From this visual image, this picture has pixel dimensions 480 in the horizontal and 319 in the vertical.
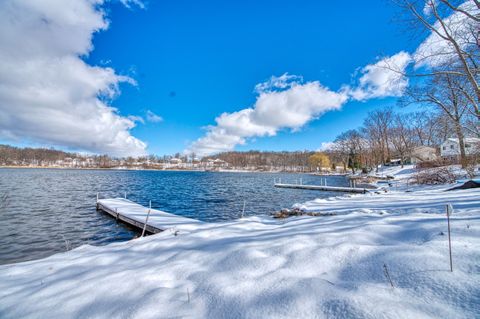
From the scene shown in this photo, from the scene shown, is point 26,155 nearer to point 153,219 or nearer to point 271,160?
point 271,160

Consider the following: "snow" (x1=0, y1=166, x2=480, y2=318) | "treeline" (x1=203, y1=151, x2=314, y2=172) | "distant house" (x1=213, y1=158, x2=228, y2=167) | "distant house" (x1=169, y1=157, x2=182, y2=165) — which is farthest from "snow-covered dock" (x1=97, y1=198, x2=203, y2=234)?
"distant house" (x1=169, y1=157, x2=182, y2=165)

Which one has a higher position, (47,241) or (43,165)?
(43,165)

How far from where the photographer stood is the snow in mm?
1660

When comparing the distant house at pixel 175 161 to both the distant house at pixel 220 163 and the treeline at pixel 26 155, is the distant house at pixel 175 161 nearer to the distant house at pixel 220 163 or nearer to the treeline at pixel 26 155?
the distant house at pixel 220 163

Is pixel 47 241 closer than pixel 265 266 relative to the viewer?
No

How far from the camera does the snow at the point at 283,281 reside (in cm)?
166

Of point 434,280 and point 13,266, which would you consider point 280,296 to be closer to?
point 434,280

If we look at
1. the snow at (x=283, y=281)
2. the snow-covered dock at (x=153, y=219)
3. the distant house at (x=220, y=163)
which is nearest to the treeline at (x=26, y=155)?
the distant house at (x=220, y=163)

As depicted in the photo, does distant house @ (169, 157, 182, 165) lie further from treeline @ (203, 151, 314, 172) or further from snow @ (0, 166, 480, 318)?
snow @ (0, 166, 480, 318)

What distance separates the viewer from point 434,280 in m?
1.79

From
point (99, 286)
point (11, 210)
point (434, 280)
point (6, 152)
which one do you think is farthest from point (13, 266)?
point (6, 152)

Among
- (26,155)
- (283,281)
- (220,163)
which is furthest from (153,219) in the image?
(26,155)

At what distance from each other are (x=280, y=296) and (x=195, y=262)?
1468mm

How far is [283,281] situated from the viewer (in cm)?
214
